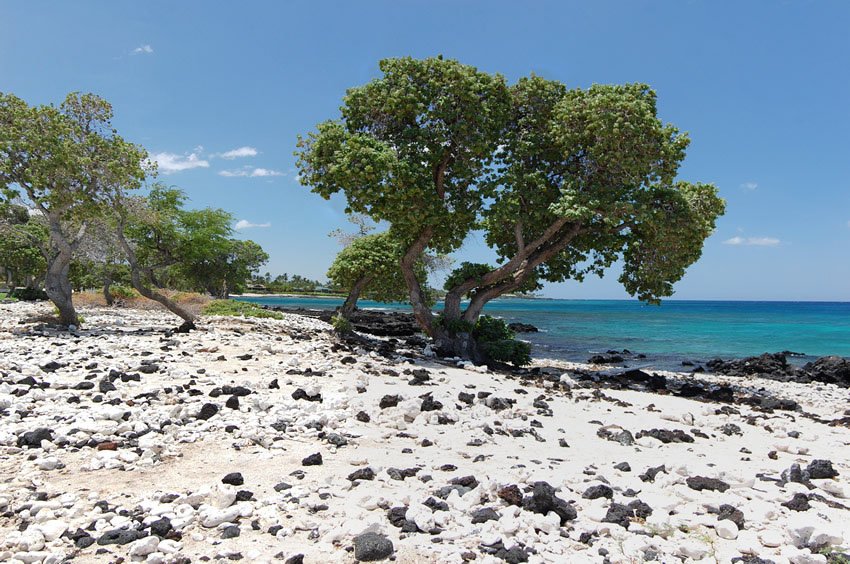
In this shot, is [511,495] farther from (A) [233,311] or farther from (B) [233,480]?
(A) [233,311]

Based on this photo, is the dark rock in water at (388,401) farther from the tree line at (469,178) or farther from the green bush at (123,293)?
the green bush at (123,293)

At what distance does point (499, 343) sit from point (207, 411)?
12022mm

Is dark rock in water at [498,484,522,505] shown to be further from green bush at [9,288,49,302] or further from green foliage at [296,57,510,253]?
green bush at [9,288,49,302]

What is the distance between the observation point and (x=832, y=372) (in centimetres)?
2223

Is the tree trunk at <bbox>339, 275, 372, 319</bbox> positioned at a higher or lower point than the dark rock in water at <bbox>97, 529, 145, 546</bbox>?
higher

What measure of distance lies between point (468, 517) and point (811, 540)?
304cm

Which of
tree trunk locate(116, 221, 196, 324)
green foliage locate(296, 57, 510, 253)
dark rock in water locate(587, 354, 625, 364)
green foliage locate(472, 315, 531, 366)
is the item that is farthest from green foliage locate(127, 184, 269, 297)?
dark rock in water locate(587, 354, 625, 364)

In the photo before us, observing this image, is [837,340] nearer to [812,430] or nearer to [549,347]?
[549,347]

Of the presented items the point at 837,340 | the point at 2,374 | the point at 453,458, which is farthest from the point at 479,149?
the point at 837,340

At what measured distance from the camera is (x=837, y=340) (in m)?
43.7

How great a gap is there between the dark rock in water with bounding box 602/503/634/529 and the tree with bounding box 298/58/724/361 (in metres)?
11.1

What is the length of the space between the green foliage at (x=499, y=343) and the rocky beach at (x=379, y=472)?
6366 mm

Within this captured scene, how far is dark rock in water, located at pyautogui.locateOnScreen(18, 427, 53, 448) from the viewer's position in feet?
21.4

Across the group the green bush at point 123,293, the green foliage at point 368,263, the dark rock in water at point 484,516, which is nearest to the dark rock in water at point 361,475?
the dark rock in water at point 484,516
